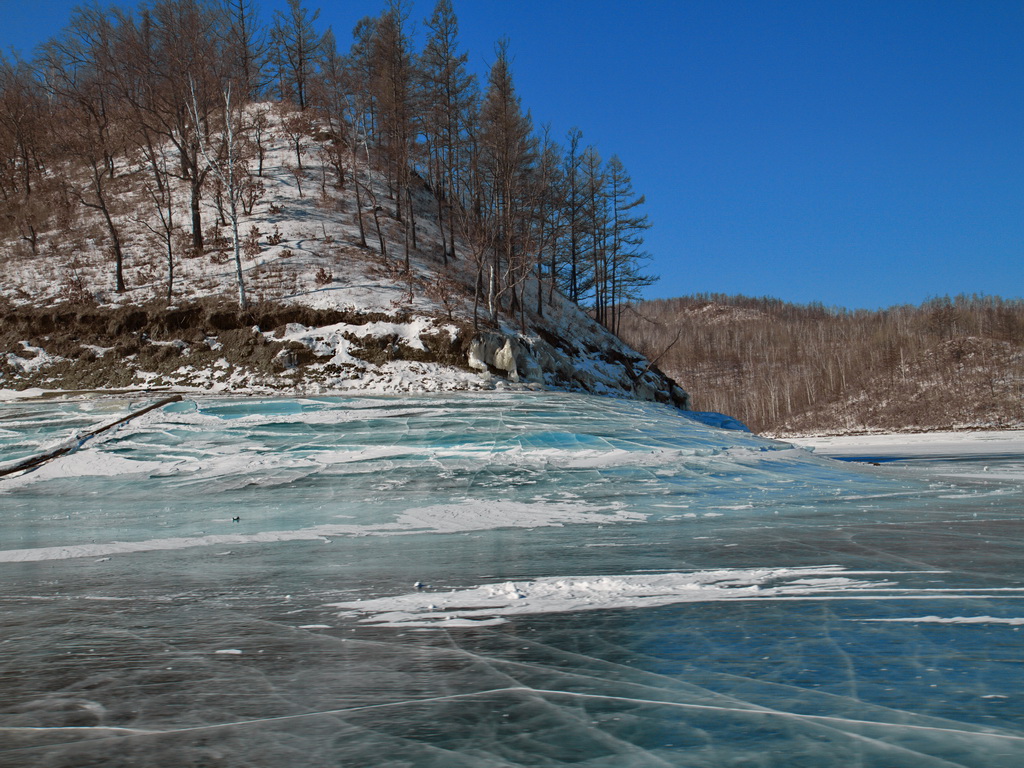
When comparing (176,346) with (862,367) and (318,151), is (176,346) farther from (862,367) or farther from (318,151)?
(862,367)

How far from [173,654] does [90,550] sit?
4.78 metres

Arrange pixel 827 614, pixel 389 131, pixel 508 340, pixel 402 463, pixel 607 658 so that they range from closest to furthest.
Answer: pixel 607 658 < pixel 827 614 < pixel 402 463 < pixel 508 340 < pixel 389 131

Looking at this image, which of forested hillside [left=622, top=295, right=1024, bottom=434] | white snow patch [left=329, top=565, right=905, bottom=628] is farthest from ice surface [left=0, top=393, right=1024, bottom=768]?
forested hillside [left=622, top=295, right=1024, bottom=434]

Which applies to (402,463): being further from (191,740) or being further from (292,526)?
(191,740)

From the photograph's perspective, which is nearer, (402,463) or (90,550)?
(90,550)

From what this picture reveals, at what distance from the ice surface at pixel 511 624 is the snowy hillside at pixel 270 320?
8.30m

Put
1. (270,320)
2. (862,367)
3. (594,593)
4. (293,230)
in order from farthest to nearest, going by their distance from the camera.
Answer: (862,367)
(293,230)
(270,320)
(594,593)

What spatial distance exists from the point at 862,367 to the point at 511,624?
4439 inches


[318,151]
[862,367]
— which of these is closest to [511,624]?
[318,151]

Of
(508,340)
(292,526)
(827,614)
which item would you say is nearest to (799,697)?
(827,614)

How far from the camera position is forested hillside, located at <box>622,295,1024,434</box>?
78.1 meters

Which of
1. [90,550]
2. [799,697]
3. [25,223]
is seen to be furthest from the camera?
[25,223]

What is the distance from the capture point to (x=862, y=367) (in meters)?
104

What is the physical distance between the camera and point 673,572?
5.97 meters
